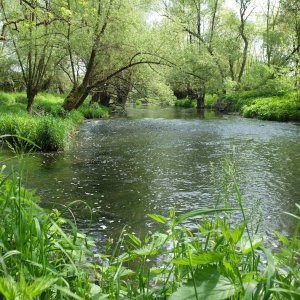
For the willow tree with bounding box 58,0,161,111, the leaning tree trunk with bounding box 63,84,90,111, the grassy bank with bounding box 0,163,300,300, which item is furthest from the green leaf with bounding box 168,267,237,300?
the leaning tree trunk with bounding box 63,84,90,111

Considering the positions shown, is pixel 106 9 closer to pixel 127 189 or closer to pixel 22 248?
pixel 127 189

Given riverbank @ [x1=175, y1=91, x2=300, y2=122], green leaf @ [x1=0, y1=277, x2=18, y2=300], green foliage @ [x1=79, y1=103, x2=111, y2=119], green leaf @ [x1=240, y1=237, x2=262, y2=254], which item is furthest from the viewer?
green foliage @ [x1=79, y1=103, x2=111, y2=119]

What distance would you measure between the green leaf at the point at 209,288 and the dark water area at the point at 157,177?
1.64 meters

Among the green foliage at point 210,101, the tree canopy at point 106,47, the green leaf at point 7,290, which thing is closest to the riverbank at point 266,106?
the tree canopy at point 106,47

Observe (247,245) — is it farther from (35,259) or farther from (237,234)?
(35,259)

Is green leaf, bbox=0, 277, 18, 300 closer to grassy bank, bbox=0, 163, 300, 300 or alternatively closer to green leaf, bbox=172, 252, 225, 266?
grassy bank, bbox=0, 163, 300, 300

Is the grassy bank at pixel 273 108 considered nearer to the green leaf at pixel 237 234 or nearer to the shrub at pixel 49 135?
the shrub at pixel 49 135

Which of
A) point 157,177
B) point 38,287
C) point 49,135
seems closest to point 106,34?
point 49,135

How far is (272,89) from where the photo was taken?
3161 cm

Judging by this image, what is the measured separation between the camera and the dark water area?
6559 millimetres

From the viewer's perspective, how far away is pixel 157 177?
9367mm

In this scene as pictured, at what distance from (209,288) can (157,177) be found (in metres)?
7.84

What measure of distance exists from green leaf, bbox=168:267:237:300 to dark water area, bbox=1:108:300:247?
5.37 ft

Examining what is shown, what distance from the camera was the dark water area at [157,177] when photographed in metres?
6.56
